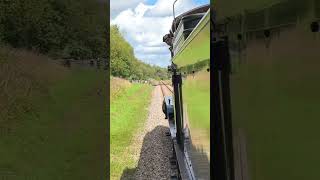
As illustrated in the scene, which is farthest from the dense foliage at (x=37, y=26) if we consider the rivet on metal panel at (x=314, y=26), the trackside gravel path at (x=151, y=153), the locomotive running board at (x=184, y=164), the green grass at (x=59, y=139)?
the rivet on metal panel at (x=314, y=26)

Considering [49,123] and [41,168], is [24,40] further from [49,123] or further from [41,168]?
[41,168]

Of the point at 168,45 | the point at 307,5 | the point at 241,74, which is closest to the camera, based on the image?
the point at 307,5

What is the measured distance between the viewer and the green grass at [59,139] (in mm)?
9138

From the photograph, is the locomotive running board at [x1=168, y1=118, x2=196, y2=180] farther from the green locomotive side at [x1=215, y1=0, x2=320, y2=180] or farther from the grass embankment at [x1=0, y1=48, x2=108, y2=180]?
the green locomotive side at [x1=215, y1=0, x2=320, y2=180]

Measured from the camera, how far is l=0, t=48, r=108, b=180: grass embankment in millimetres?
9367

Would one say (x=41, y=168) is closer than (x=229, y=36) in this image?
No

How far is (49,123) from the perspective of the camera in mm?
15977

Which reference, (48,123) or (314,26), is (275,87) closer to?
(314,26)

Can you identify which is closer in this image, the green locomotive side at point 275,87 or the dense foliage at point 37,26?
the green locomotive side at point 275,87

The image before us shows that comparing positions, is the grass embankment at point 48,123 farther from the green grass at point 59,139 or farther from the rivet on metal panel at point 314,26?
the rivet on metal panel at point 314,26

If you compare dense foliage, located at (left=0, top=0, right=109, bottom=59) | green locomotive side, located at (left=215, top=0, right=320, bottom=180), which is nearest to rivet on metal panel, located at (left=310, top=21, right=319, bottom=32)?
green locomotive side, located at (left=215, top=0, right=320, bottom=180)

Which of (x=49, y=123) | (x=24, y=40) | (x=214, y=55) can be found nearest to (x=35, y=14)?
(x=24, y=40)

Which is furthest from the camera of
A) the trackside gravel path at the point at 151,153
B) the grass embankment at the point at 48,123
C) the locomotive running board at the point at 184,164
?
the grass embankment at the point at 48,123

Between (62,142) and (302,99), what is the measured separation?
12.3 m
